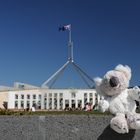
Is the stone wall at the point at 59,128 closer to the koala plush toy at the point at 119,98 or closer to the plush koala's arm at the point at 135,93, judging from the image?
the koala plush toy at the point at 119,98

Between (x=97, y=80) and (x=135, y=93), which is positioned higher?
(x=97, y=80)

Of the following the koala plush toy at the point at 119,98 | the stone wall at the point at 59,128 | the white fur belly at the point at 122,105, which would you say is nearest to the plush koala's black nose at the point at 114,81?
the koala plush toy at the point at 119,98

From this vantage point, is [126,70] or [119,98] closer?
[119,98]

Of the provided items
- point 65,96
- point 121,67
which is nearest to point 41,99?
point 65,96

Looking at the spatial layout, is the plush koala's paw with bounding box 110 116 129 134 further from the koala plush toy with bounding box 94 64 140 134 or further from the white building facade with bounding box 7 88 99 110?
the white building facade with bounding box 7 88 99 110

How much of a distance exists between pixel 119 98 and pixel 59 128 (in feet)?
3.12

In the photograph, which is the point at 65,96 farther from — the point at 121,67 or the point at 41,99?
the point at 121,67

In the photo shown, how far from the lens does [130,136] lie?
4832 millimetres

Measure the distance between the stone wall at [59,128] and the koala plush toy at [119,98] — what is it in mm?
201

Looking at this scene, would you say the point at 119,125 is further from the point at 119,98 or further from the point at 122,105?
the point at 119,98

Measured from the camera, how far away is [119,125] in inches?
181

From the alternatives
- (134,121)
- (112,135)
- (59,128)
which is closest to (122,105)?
(112,135)

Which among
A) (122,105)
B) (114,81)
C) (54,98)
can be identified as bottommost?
Answer: (122,105)

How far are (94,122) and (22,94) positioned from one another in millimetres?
31229
